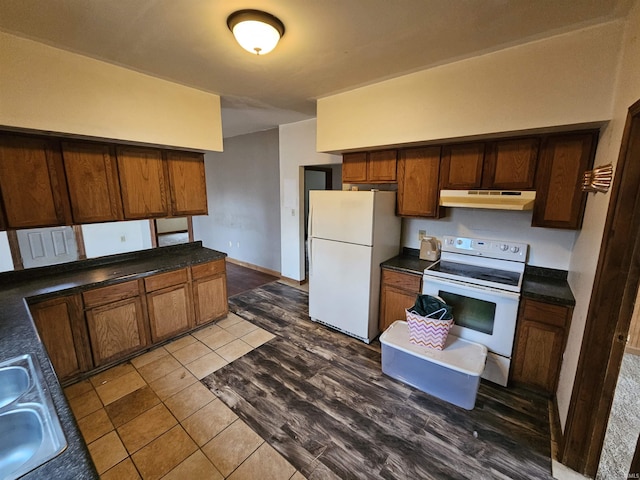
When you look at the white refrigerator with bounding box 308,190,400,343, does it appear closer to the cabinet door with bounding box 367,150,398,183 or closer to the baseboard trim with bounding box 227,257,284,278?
the cabinet door with bounding box 367,150,398,183

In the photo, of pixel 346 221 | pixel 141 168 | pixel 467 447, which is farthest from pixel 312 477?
pixel 141 168

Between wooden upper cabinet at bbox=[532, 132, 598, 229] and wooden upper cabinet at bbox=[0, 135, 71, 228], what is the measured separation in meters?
3.89

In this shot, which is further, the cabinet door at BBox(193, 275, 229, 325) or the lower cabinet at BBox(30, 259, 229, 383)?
the cabinet door at BBox(193, 275, 229, 325)

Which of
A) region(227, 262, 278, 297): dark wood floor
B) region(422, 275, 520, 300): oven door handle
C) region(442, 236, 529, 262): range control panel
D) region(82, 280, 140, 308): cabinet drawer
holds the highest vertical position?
region(442, 236, 529, 262): range control panel

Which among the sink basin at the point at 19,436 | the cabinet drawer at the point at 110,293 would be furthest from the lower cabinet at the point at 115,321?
the sink basin at the point at 19,436

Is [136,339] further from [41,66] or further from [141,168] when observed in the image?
[41,66]

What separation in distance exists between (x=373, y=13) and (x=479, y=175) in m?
1.54

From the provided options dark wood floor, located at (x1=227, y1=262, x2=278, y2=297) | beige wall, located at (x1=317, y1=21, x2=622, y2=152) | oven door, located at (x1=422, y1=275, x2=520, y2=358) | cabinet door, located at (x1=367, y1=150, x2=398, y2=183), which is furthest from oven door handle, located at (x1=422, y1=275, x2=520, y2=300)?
dark wood floor, located at (x1=227, y1=262, x2=278, y2=297)

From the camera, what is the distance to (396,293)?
109 inches

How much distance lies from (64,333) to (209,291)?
4.09ft

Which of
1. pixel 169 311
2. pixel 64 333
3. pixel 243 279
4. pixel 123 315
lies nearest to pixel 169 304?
pixel 169 311

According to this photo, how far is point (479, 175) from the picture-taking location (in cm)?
235

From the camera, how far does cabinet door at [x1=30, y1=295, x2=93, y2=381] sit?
2039mm

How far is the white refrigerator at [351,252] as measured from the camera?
2.69 meters
